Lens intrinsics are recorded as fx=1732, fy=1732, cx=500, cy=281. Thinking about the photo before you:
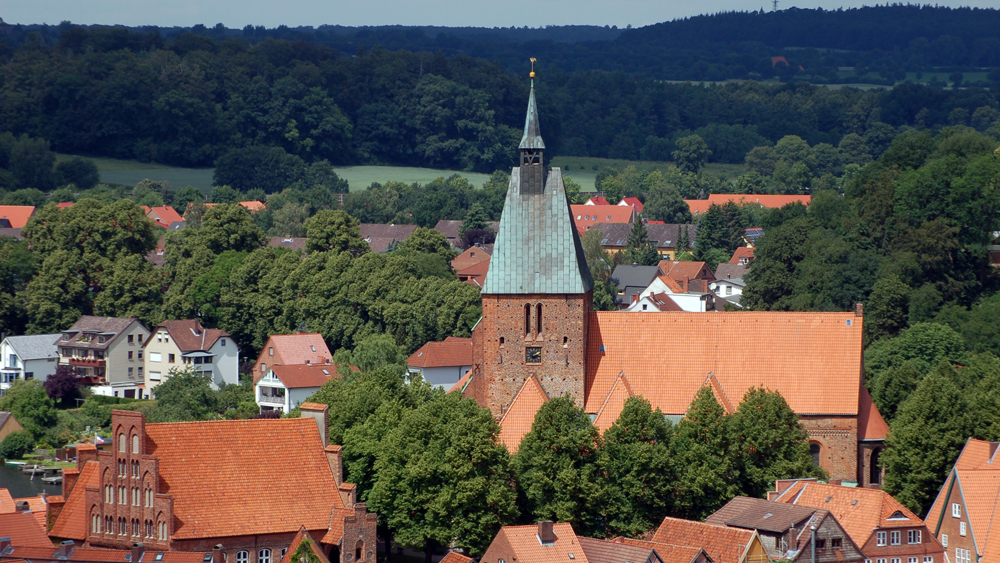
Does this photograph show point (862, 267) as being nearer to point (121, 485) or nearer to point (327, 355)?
point (327, 355)

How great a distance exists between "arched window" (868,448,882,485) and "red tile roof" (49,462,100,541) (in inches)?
1163

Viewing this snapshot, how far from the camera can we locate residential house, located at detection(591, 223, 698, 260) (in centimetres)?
17088

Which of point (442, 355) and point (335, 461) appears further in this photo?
point (442, 355)

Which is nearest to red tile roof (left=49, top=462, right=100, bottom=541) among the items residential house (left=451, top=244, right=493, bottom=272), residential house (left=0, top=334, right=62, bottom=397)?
residential house (left=0, top=334, right=62, bottom=397)

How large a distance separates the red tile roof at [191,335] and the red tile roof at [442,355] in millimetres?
15135

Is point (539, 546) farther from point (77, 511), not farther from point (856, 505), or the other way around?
point (77, 511)

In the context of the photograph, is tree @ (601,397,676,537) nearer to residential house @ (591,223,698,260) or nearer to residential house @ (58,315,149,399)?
residential house @ (58,315,149,399)

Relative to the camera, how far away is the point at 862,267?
10525 cm

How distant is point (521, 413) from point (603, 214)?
127956 mm

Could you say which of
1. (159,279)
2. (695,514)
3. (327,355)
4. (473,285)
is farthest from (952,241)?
(159,279)

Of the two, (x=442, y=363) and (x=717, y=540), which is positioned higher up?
(x=717, y=540)

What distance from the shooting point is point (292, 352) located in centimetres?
10962

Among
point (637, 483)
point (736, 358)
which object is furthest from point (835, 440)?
point (637, 483)

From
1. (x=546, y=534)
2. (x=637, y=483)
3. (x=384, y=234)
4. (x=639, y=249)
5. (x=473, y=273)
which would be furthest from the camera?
(x=384, y=234)
